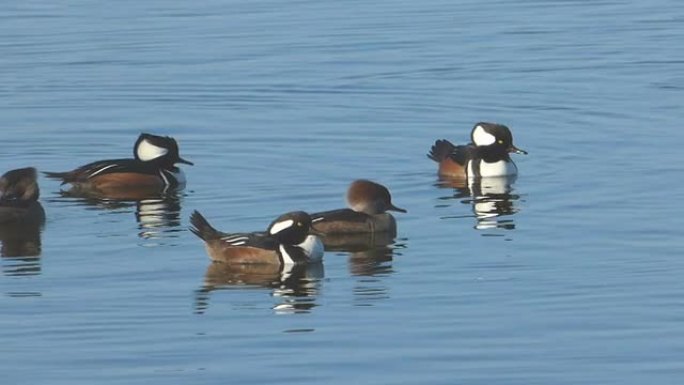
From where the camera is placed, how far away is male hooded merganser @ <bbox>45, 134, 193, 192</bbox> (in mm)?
22781

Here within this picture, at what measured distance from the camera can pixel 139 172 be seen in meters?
23.3

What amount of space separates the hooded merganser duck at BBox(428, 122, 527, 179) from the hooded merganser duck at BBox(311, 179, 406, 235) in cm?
305

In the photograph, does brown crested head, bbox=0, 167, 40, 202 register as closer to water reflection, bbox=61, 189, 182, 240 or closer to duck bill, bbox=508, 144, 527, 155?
water reflection, bbox=61, 189, 182, 240

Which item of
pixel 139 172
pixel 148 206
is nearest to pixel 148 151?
pixel 139 172

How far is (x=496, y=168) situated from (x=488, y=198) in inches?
50.9

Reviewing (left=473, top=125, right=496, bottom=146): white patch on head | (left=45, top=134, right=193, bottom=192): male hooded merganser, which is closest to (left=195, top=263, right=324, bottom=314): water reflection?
(left=45, top=134, right=193, bottom=192): male hooded merganser

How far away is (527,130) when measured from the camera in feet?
84.2

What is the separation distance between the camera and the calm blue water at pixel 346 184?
590 inches

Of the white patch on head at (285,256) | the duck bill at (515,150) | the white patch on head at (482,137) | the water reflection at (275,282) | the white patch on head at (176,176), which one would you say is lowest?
the water reflection at (275,282)

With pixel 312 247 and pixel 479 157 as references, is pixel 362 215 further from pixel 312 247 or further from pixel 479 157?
pixel 479 157

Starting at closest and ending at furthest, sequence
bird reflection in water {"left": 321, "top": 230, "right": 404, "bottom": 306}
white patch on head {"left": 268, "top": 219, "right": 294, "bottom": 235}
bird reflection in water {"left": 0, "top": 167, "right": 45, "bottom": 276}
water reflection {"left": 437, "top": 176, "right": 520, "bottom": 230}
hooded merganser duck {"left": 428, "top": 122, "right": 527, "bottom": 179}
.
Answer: bird reflection in water {"left": 321, "top": 230, "right": 404, "bottom": 306}
white patch on head {"left": 268, "top": 219, "right": 294, "bottom": 235}
bird reflection in water {"left": 0, "top": 167, "right": 45, "bottom": 276}
water reflection {"left": 437, "top": 176, "right": 520, "bottom": 230}
hooded merganser duck {"left": 428, "top": 122, "right": 527, "bottom": 179}

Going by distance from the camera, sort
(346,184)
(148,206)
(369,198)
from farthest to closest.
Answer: (346,184), (148,206), (369,198)

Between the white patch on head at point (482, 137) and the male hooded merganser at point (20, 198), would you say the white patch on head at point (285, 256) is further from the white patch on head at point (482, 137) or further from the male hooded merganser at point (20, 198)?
the white patch on head at point (482, 137)

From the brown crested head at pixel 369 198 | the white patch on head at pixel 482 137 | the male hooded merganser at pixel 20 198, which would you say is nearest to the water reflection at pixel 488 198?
the white patch on head at pixel 482 137
